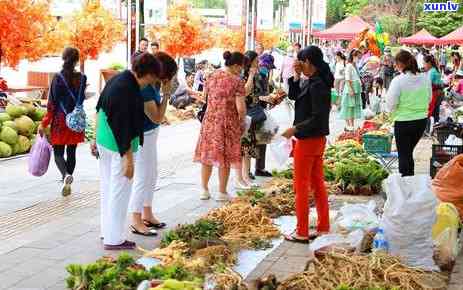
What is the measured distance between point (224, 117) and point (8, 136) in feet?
15.2

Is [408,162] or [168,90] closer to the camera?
[168,90]

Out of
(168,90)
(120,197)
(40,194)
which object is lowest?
(40,194)

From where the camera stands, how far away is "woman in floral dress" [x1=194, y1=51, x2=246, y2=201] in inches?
332

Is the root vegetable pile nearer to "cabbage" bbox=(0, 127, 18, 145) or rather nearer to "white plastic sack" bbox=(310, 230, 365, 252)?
"white plastic sack" bbox=(310, 230, 365, 252)

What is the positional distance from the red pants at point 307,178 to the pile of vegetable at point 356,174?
252 cm

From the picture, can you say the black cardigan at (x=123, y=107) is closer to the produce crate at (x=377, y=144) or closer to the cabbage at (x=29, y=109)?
the produce crate at (x=377, y=144)

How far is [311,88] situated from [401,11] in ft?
190

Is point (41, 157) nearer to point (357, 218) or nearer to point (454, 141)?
point (357, 218)

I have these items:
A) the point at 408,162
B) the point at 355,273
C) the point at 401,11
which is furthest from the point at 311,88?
the point at 401,11

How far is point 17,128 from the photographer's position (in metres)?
12.0

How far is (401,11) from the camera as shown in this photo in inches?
2434

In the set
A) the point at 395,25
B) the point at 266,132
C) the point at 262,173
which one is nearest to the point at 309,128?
the point at 266,132

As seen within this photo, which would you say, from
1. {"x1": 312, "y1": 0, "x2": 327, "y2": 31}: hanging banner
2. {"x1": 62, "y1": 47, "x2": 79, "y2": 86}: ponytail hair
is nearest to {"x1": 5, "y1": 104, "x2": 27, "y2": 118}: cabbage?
{"x1": 62, "y1": 47, "x2": 79, "y2": 86}: ponytail hair

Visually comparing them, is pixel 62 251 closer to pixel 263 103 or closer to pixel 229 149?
pixel 229 149
